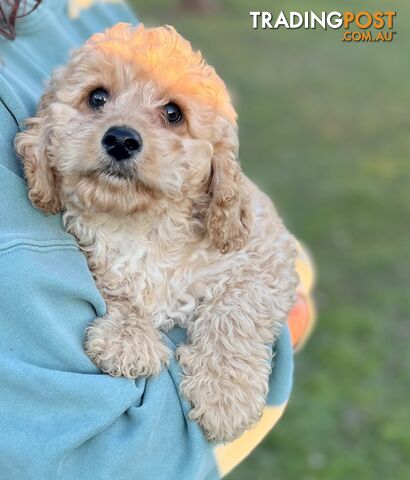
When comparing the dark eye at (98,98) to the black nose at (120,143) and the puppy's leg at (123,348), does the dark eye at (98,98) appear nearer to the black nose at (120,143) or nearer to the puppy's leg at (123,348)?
the black nose at (120,143)

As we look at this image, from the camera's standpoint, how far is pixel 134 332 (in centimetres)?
291

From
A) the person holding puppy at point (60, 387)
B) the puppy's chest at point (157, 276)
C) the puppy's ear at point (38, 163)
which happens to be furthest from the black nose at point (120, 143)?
the puppy's chest at point (157, 276)

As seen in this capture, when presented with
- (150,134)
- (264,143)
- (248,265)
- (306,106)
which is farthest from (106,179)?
(306,106)

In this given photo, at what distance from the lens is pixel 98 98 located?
10.1 feet

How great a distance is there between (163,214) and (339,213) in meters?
6.98

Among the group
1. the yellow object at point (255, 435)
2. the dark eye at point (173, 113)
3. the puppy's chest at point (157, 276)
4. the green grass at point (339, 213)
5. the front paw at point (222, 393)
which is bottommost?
the green grass at point (339, 213)

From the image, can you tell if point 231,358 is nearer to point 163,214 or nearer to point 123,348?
point 123,348

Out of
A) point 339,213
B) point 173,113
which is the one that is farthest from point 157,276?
point 339,213

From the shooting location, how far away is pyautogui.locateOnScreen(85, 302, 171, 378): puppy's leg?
268cm

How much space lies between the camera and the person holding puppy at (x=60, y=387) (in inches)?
91.6

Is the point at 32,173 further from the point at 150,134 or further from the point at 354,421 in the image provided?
the point at 354,421

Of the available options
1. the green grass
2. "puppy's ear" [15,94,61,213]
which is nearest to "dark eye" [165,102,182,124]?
"puppy's ear" [15,94,61,213]

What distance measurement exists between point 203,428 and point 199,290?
2.22 ft

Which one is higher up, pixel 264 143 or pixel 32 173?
pixel 32 173
